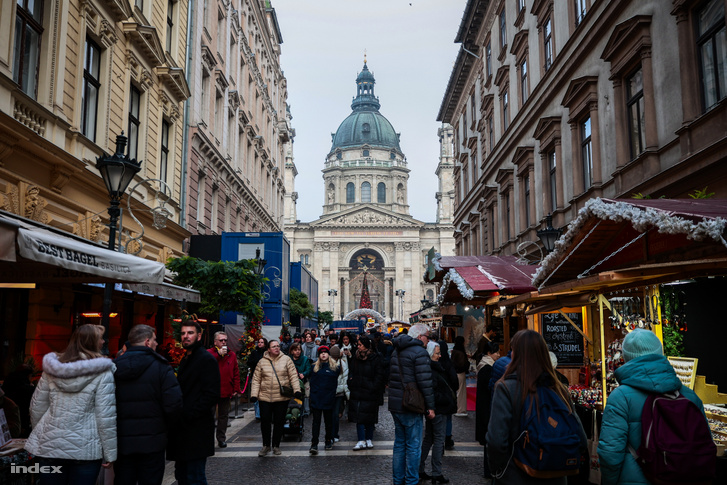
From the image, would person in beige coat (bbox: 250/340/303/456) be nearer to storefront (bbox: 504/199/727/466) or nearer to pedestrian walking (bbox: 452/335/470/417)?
storefront (bbox: 504/199/727/466)

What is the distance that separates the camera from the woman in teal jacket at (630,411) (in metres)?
3.78

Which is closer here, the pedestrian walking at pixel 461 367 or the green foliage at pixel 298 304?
the pedestrian walking at pixel 461 367

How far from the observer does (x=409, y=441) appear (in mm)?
6977

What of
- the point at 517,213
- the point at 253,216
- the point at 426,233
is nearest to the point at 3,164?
the point at 517,213

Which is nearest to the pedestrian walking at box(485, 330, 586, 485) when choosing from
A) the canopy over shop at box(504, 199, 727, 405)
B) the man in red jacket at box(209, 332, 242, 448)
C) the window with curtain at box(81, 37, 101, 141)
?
the canopy over shop at box(504, 199, 727, 405)

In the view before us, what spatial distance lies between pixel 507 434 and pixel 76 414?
3.15 metres

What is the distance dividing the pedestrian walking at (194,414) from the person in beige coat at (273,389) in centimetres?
331

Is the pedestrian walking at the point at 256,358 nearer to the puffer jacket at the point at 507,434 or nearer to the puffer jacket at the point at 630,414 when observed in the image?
the puffer jacket at the point at 507,434

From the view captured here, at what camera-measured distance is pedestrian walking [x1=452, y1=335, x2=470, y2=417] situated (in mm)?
12674

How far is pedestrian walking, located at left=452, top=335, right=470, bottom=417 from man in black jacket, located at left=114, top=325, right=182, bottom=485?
8.46m

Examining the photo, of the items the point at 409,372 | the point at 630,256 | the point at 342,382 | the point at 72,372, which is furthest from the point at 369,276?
the point at 72,372

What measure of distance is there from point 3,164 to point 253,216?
23390 mm

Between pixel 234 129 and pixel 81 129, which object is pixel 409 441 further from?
pixel 234 129

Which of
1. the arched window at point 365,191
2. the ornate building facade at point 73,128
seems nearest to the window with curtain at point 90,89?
the ornate building facade at point 73,128
